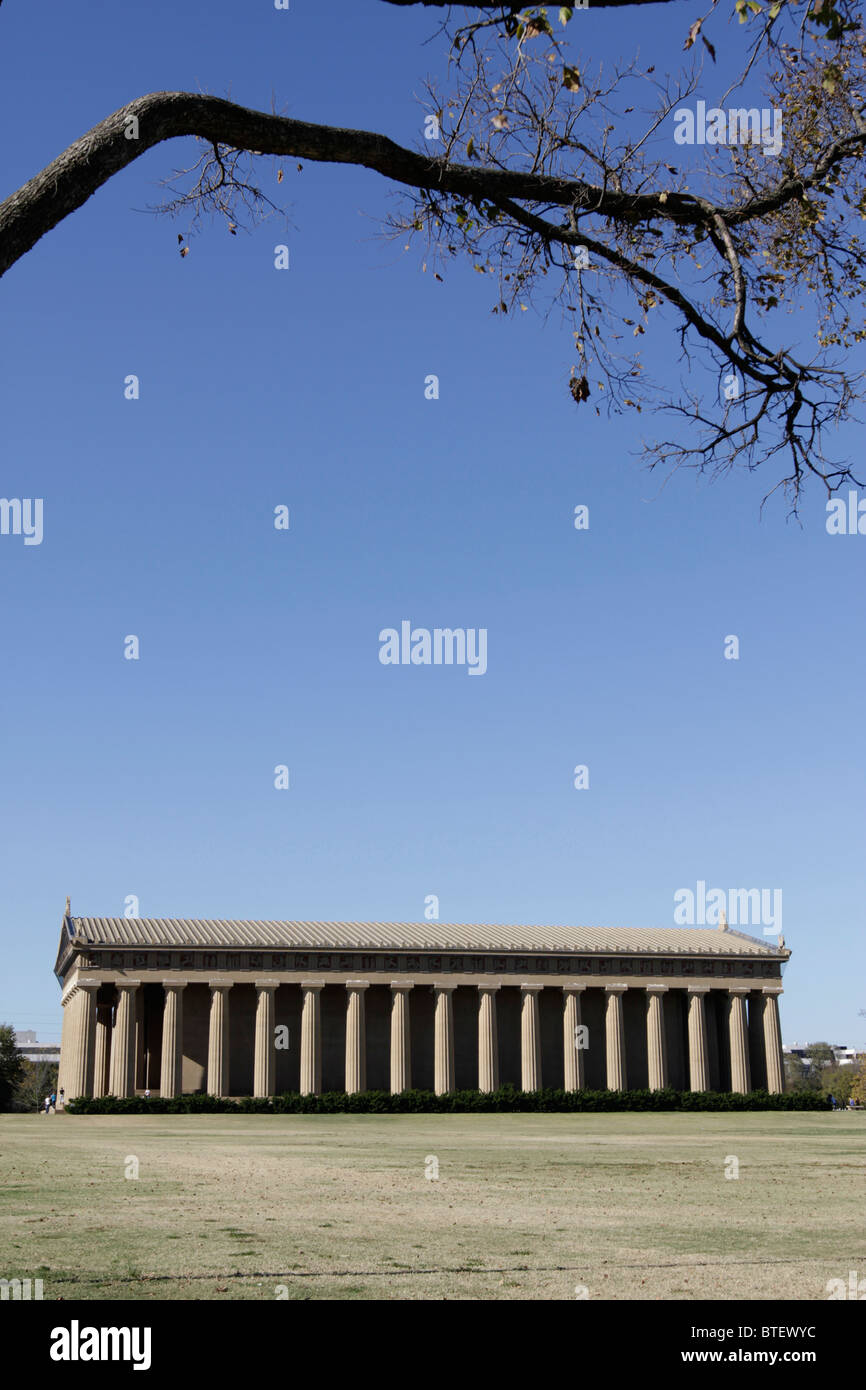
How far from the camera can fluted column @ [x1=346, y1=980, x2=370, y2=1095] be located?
81875 millimetres

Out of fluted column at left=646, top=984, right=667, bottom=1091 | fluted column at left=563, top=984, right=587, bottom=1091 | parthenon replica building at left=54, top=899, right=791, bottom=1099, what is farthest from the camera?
fluted column at left=646, top=984, right=667, bottom=1091

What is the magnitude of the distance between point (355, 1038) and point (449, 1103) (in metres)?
10.8

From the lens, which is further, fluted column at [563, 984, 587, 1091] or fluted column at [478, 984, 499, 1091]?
fluted column at [563, 984, 587, 1091]

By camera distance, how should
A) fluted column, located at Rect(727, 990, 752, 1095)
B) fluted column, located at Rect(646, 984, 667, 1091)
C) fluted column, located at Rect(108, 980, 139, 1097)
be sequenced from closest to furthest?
fluted column, located at Rect(108, 980, 139, 1097)
fluted column, located at Rect(646, 984, 667, 1091)
fluted column, located at Rect(727, 990, 752, 1095)

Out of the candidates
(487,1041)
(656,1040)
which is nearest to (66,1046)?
(487,1041)

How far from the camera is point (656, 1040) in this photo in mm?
87500

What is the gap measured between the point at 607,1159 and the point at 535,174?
2765cm

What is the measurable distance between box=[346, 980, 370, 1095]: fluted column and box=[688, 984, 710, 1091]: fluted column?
22.6 metres

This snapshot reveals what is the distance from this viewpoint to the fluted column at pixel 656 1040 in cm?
8706

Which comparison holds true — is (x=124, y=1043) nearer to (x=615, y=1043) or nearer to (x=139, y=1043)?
(x=139, y=1043)

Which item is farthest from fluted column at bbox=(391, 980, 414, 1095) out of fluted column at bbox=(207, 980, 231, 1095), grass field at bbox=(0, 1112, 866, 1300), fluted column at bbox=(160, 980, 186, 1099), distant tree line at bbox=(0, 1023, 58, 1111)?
grass field at bbox=(0, 1112, 866, 1300)

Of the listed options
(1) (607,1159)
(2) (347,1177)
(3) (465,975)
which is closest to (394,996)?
(3) (465,975)

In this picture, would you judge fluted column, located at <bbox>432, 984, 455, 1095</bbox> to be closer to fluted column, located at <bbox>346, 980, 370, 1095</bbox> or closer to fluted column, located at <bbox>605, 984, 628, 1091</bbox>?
fluted column, located at <bbox>346, 980, 370, 1095</bbox>

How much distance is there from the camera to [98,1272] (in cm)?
1241
